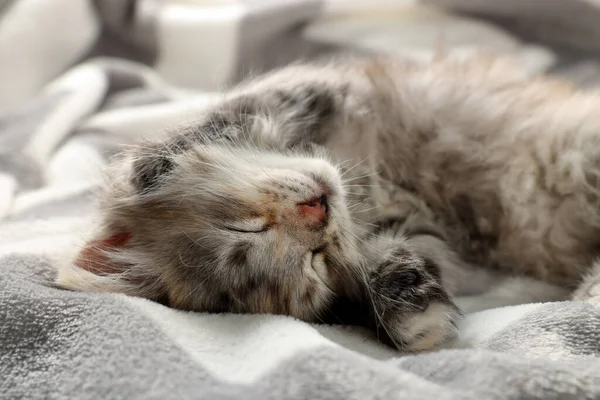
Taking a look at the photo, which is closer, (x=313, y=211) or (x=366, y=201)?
(x=313, y=211)

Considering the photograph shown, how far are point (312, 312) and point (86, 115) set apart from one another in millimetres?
1012

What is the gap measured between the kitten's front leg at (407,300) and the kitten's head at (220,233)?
0.06 metres

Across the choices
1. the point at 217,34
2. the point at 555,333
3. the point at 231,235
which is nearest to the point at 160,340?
the point at 231,235

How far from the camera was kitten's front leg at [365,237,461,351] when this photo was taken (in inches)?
33.1

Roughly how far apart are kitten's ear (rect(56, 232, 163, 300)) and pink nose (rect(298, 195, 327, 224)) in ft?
0.86

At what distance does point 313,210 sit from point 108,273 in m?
0.37

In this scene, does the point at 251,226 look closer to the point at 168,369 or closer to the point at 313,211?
the point at 313,211

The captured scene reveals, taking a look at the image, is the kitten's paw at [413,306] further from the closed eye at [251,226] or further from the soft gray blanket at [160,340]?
the closed eye at [251,226]

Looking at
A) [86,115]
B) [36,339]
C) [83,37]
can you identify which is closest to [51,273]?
[36,339]

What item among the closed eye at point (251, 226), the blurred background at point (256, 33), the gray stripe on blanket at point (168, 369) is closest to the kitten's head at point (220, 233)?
the closed eye at point (251, 226)

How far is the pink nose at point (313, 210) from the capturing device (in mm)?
892

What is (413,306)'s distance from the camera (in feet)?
2.89

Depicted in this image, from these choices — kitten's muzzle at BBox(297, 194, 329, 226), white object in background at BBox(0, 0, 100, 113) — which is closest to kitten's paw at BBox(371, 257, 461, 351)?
kitten's muzzle at BBox(297, 194, 329, 226)

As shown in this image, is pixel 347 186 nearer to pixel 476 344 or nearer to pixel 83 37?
pixel 476 344
